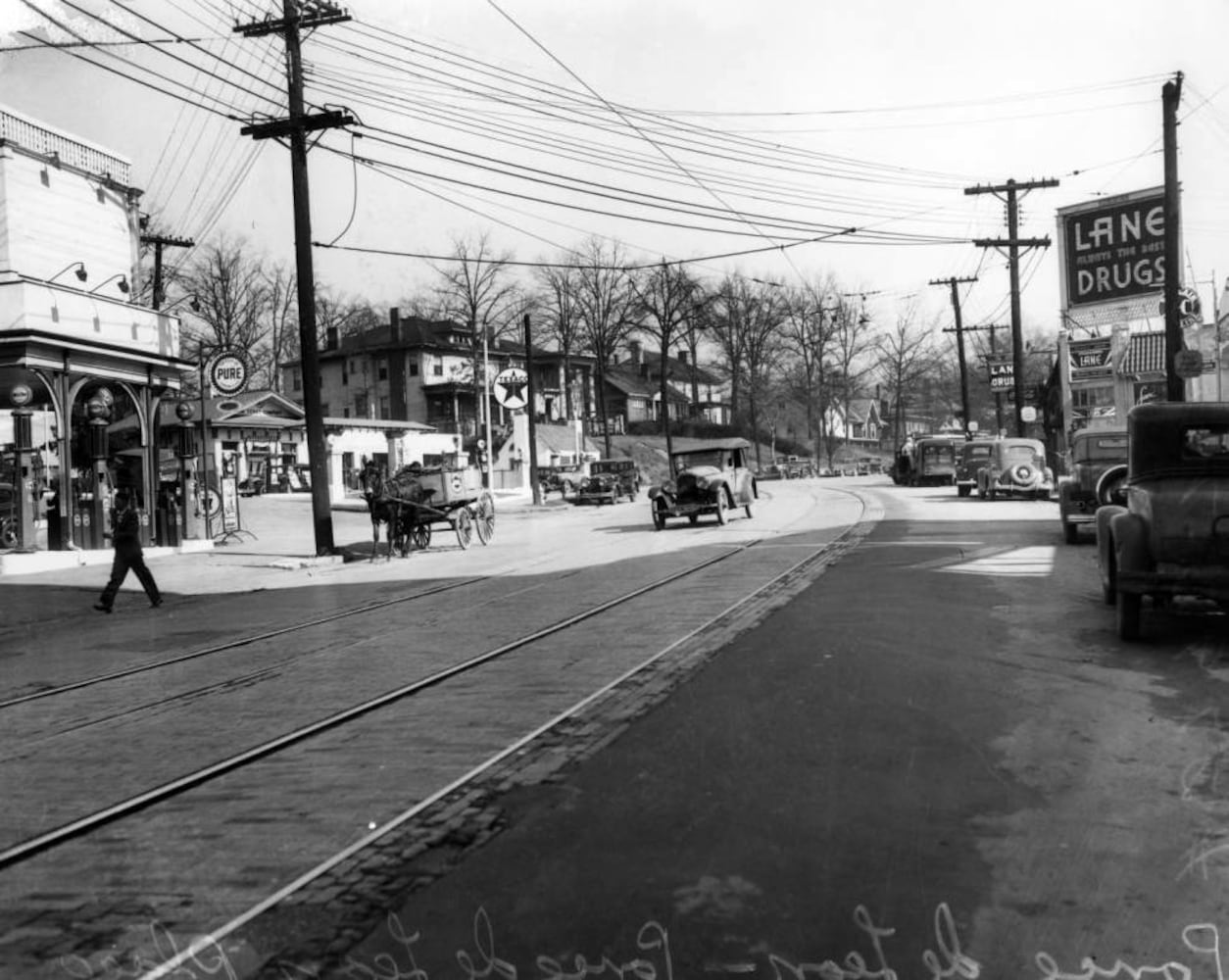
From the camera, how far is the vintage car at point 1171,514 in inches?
323

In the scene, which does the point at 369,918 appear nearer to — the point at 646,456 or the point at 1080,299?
the point at 1080,299

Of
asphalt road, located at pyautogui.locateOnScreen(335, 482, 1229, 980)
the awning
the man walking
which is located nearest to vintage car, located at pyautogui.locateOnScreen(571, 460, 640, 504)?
the awning

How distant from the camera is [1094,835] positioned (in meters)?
4.21

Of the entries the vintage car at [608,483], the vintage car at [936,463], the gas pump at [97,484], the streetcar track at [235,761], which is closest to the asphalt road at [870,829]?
the streetcar track at [235,761]

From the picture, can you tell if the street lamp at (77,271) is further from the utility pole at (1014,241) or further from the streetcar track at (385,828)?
the utility pole at (1014,241)

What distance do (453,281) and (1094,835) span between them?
201ft

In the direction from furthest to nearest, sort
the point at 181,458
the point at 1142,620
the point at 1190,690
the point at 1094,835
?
the point at 181,458 < the point at 1142,620 < the point at 1190,690 < the point at 1094,835

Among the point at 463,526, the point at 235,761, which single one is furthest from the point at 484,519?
the point at 235,761

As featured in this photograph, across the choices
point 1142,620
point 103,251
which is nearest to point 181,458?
point 103,251

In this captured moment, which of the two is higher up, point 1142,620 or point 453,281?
point 453,281

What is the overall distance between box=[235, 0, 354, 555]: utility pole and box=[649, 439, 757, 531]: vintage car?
7.54m

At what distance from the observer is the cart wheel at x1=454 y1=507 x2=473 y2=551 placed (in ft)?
72.6

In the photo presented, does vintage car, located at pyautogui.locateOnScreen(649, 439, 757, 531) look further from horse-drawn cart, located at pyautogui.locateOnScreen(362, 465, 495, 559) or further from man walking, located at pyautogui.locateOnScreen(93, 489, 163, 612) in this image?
man walking, located at pyautogui.locateOnScreen(93, 489, 163, 612)

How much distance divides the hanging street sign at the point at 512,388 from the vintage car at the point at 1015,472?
16.0 metres
